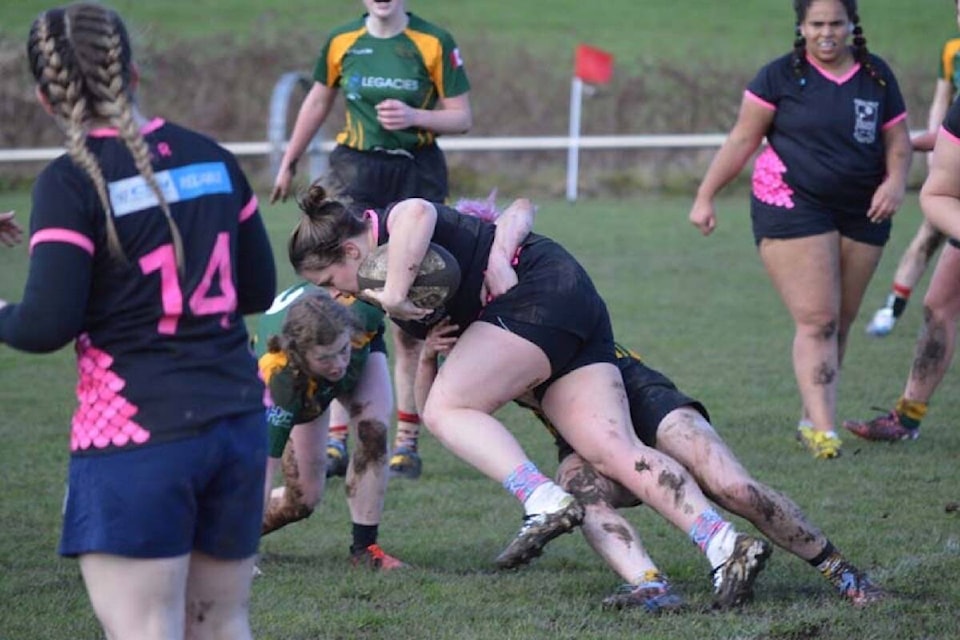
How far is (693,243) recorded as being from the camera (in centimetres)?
1570

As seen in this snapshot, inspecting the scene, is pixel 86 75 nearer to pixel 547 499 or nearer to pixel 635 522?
pixel 547 499

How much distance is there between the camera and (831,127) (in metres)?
6.97

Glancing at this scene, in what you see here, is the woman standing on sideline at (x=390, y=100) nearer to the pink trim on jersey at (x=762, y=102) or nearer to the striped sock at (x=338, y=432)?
the striped sock at (x=338, y=432)

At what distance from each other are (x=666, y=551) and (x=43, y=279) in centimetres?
319

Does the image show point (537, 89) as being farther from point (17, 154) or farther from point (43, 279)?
point (43, 279)

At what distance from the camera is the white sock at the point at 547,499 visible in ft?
14.8

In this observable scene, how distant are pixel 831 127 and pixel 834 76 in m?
0.24

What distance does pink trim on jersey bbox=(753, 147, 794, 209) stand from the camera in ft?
23.3

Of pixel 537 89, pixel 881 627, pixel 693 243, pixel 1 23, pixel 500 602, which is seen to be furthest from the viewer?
pixel 1 23

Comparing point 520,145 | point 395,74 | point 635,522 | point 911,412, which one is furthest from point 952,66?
point 520,145

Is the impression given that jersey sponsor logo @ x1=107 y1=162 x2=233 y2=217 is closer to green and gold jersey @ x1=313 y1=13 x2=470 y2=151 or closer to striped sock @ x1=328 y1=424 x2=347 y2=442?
striped sock @ x1=328 y1=424 x2=347 y2=442

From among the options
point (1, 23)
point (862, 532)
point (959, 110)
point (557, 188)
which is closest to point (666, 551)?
point (862, 532)

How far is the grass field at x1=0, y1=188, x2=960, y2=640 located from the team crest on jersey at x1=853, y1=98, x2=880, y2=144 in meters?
1.45

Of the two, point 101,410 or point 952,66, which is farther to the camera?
point 952,66
